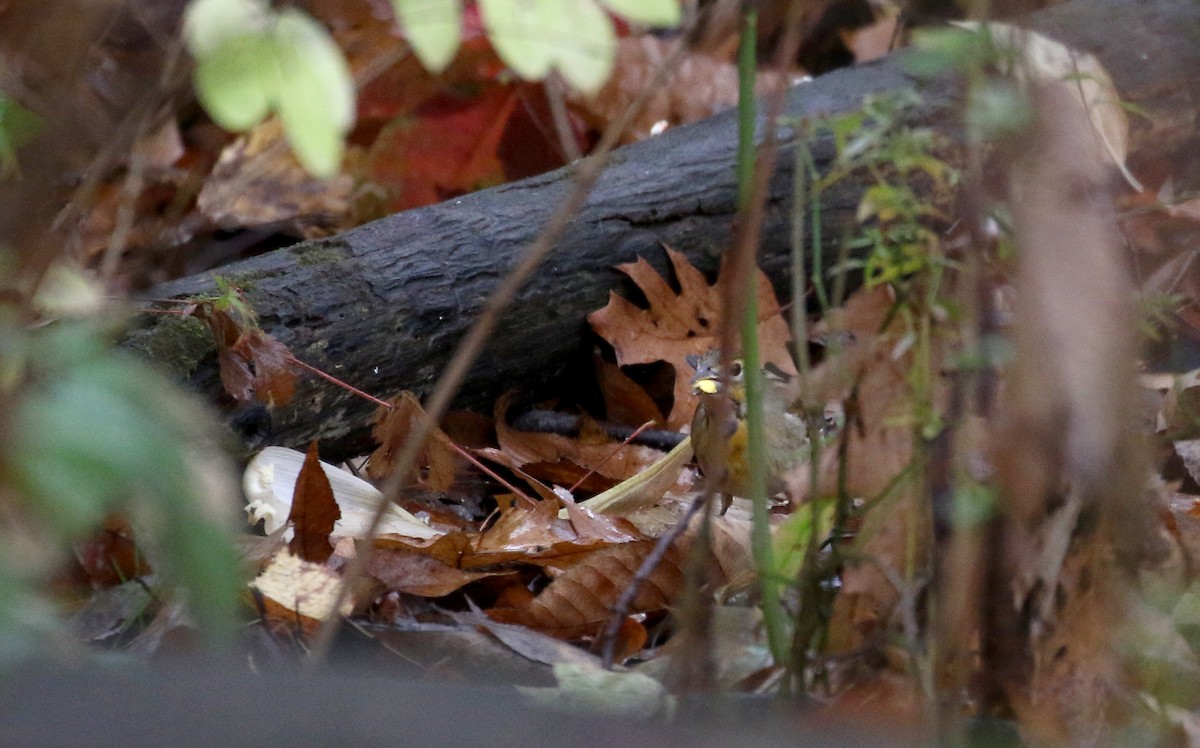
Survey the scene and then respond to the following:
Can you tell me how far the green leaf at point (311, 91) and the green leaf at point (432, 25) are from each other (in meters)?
0.07

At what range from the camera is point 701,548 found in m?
1.15

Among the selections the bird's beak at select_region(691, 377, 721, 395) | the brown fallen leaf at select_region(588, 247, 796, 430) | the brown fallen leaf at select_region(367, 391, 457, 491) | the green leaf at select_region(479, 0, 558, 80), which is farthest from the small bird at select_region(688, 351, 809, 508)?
the green leaf at select_region(479, 0, 558, 80)

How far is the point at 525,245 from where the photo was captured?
2.88 m

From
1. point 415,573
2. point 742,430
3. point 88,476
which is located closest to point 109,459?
point 88,476

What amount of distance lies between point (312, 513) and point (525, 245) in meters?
1.17

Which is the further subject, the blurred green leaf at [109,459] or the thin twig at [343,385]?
the thin twig at [343,385]

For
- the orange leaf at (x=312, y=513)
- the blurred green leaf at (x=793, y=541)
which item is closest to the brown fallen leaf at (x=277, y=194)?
the orange leaf at (x=312, y=513)

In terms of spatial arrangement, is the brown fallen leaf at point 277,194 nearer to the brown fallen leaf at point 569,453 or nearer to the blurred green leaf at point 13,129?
the brown fallen leaf at point 569,453

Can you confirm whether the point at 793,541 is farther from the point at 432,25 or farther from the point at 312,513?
the point at 312,513

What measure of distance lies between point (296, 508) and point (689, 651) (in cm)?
94

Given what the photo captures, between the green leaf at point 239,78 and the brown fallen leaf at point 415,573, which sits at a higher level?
the green leaf at point 239,78

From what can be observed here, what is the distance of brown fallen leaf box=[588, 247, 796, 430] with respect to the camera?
3037mm

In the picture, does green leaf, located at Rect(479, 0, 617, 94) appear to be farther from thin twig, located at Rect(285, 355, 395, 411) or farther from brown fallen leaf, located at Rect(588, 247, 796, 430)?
brown fallen leaf, located at Rect(588, 247, 796, 430)

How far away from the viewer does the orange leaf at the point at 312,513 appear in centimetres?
186
